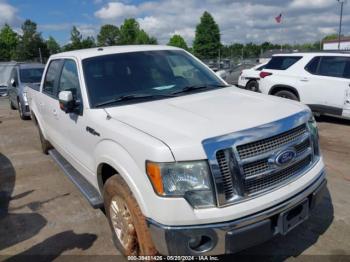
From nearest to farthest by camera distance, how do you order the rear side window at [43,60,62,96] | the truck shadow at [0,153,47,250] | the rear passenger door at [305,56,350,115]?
the truck shadow at [0,153,47,250] < the rear side window at [43,60,62,96] < the rear passenger door at [305,56,350,115]

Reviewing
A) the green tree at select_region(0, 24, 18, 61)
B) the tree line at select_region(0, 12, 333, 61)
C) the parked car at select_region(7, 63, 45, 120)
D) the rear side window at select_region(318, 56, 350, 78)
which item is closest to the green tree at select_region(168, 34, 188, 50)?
the tree line at select_region(0, 12, 333, 61)

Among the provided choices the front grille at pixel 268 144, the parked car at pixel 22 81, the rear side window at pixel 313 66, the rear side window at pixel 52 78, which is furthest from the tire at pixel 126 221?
the parked car at pixel 22 81

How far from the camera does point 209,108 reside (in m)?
3.13

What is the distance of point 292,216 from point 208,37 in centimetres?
6623

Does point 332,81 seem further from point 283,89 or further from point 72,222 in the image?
point 72,222

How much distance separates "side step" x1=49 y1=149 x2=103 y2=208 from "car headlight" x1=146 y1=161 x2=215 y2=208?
135cm

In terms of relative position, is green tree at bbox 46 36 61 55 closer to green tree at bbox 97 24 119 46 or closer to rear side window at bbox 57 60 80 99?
green tree at bbox 97 24 119 46

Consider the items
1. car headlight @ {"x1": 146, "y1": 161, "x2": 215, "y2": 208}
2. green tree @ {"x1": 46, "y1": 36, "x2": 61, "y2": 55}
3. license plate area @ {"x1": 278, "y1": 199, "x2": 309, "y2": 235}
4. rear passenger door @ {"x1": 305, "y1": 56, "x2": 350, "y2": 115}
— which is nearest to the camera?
car headlight @ {"x1": 146, "y1": 161, "x2": 215, "y2": 208}

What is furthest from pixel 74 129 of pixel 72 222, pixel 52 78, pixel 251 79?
pixel 251 79

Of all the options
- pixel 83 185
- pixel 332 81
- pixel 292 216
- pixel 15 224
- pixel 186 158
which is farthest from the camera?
pixel 332 81

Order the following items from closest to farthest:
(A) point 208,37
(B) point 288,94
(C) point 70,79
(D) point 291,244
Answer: (D) point 291,244 < (C) point 70,79 < (B) point 288,94 < (A) point 208,37

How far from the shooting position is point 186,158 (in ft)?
7.86

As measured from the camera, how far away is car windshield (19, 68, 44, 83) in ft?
36.9

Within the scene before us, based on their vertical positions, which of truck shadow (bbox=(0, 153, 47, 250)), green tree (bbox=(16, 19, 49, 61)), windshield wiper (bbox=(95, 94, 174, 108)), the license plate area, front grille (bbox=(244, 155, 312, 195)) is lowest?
truck shadow (bbox=(0, 153, 47, 250))
